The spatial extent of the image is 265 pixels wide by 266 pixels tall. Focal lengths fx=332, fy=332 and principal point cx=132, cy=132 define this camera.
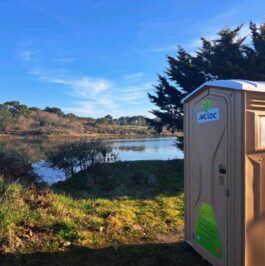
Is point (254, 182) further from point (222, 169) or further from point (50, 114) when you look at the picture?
point (50, 114)

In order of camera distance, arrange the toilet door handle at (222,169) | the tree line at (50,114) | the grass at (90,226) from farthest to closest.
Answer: the tree line at (50,114) → the grass at (90,226) → the toilet door handle at (222,169)

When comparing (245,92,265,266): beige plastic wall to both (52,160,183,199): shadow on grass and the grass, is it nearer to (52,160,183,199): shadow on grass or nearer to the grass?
the grass

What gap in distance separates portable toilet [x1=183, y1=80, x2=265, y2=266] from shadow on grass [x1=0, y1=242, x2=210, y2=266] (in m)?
0.44

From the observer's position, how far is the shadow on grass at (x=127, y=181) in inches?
316

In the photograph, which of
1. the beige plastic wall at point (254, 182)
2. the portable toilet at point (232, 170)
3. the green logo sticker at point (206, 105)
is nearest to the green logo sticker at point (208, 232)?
the portable toilet at point (232, 170)

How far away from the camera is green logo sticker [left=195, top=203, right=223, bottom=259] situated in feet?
12.9

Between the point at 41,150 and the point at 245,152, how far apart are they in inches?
312

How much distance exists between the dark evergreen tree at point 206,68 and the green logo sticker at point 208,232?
23.7 ft

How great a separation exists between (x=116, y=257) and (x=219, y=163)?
1941 millimetres

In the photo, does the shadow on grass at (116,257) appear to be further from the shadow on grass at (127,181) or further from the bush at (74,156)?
the bush at (74,156)

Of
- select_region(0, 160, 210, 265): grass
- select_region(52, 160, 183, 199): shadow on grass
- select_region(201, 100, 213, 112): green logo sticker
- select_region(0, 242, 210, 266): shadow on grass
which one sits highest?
select_region(201, 100, 213, 112): green logo sticker

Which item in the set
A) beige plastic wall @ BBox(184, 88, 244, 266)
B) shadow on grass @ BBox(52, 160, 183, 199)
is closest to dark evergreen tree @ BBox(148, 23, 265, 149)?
shadow on grass @ BBox(52, 160, 183, 199)

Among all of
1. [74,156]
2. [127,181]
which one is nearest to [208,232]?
[127,181]

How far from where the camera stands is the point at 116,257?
14.8 ft
